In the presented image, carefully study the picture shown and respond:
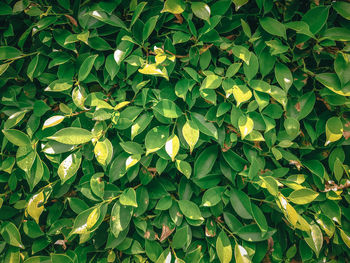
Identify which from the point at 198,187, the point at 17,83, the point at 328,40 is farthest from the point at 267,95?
the point at 17,83

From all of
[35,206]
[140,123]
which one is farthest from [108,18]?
[35,206]

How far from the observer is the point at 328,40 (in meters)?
0.86

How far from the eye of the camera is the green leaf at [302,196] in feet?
2.67

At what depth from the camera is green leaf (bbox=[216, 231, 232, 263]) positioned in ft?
2.77

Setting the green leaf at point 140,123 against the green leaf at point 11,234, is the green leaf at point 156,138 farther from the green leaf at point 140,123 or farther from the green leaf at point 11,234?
the green leaf at point 11,234

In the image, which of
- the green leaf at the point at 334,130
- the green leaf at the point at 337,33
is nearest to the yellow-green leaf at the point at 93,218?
the green leaf at the point at 334,130

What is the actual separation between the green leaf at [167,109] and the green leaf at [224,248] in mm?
475

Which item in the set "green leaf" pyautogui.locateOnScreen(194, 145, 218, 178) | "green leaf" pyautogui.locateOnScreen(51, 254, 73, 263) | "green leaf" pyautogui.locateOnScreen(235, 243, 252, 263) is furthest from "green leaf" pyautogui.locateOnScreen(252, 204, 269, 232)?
"green leaf" pyautogui.locateOnScreen(51, 254, 73, 263)

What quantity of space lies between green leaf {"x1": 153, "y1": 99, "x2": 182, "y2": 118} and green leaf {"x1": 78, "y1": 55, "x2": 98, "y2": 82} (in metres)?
0.30

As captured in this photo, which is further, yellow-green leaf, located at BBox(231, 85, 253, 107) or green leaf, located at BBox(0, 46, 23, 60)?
green leaf, located at BBox(0, 46, 23, 60)

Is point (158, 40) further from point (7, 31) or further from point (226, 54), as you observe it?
point (7, 31)

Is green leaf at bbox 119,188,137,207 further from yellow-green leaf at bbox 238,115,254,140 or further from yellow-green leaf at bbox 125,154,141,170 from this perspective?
yellow-green leaf at bbox 238,115,254,140

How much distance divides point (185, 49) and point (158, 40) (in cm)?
11

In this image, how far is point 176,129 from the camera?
87cm
